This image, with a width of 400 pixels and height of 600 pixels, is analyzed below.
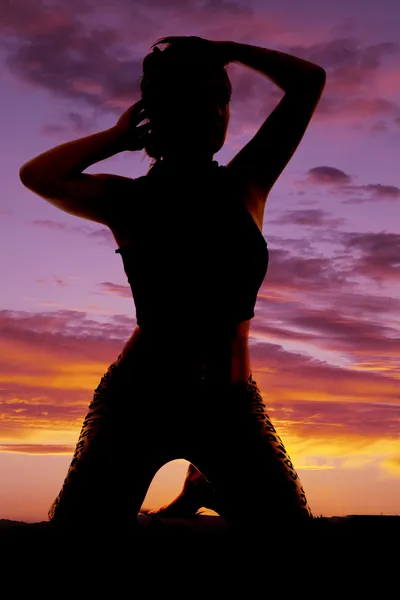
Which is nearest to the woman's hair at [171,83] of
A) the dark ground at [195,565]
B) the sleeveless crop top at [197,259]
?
the sleeveless crop top at [197,259]

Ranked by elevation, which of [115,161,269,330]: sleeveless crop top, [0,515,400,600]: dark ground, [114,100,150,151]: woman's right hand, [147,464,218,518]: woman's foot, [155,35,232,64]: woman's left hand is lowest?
[0,515,400,600]: dark ground

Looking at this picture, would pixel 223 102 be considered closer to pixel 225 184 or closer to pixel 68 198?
pixel 225 184

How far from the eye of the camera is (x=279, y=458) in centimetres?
434

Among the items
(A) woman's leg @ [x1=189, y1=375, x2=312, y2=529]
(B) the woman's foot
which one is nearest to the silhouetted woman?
(A) woman's leg @ [x1=189, y1=375, x2=312, y2=529]

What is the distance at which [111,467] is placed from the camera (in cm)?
432

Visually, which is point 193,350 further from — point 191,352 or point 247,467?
point 247,467

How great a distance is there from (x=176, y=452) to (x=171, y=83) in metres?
2.41

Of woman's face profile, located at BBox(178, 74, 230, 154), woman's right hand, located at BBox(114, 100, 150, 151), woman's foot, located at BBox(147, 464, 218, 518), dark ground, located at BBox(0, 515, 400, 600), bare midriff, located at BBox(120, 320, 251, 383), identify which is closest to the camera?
dark ground, located at BBox(0, 515, 400, 600)

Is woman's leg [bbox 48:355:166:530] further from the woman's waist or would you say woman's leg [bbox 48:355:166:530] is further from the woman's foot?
the woman's foot

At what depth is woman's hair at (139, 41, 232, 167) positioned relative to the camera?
180 inches

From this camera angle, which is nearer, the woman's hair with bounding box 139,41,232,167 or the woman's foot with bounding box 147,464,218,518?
the woman's hair with bounding box 139,41,232,167

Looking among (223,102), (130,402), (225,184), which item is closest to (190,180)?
(225,184)

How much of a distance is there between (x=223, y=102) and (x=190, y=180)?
0.56m

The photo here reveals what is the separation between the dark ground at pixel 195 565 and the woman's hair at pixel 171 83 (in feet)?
8.45
